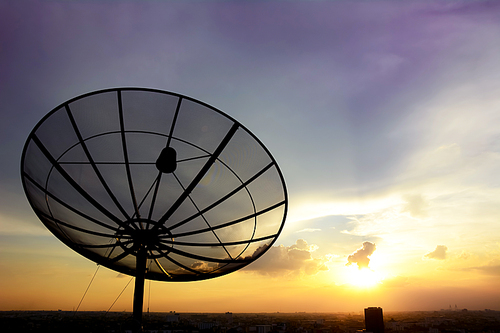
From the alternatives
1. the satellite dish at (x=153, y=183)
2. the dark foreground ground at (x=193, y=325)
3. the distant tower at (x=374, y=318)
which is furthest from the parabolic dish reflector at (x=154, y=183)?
the distant tower at (x=374, y=318)

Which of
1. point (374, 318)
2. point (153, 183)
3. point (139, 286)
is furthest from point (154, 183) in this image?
point (374, 318)

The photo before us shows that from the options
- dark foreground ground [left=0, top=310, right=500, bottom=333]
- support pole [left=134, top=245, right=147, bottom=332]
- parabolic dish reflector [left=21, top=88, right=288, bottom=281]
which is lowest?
dark foreground ground [left=0, top=310, right=500, bottom=333]

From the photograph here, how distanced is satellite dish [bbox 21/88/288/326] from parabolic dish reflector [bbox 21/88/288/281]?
2cm

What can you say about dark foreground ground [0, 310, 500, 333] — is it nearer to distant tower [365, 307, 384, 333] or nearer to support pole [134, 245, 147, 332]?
support pole [134, 245, 147, 332]

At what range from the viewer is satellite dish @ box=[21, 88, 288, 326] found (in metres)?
6.66

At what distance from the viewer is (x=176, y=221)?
800 cm

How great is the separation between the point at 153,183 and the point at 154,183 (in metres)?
0.03

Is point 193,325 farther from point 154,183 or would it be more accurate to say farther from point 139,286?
point 154,183

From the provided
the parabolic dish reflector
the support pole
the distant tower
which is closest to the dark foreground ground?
the support pole

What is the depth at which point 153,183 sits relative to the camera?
7.70 meters

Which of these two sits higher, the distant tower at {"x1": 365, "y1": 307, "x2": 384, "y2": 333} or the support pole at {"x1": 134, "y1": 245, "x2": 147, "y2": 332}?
the support pole at {"x1": 134, "y1": 245, "x2": 147, "y2": 332}

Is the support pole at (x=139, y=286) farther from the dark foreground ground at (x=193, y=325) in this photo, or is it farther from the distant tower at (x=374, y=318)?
the distant tower at (x=374, y=318)

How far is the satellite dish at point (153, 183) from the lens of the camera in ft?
21.9

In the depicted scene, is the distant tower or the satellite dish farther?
the distant tower
